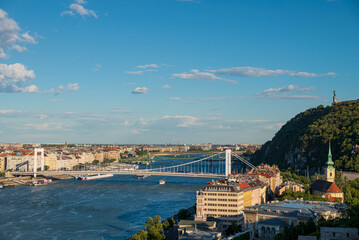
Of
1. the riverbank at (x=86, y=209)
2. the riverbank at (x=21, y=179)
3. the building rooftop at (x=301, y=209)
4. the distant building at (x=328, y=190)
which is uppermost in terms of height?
the distant building at (x=328, y=190)

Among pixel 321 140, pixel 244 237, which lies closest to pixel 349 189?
pixel 244 237

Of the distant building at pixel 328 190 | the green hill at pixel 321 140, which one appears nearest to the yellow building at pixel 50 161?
the green hill at pixel 321 140

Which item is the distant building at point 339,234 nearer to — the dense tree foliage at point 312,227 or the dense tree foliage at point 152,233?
the dense tree foliage at point 312,227

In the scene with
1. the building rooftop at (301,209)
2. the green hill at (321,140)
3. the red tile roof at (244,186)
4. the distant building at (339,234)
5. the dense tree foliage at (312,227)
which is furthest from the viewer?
the green hill at (321,140)

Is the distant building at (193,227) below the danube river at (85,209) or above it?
above

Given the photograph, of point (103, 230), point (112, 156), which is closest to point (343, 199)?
point (103, 230)
